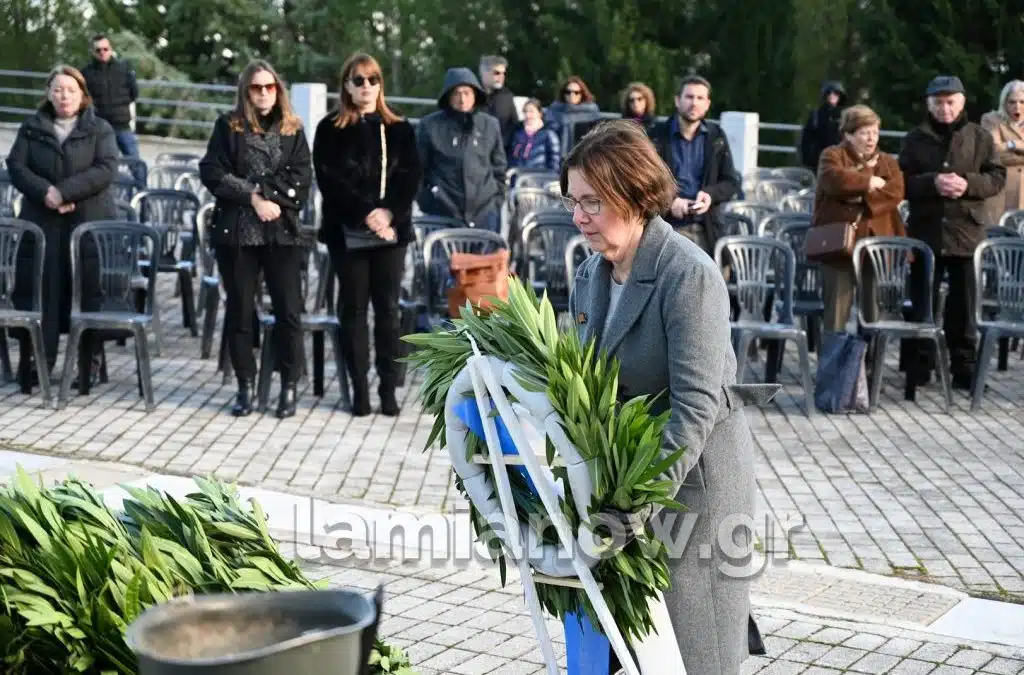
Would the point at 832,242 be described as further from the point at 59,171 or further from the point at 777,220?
the point at 59,171

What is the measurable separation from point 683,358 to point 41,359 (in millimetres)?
7560

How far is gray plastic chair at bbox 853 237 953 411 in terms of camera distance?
37.6 ft

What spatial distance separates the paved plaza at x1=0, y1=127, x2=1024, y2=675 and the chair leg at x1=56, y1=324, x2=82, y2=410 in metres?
0.11

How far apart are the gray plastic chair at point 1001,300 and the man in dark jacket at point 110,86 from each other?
523 inches

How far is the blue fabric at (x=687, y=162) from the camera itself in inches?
476

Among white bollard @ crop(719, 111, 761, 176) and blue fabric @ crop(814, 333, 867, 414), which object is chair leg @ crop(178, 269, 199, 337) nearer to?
blue fabric @ crop(814, 333, 867, 414)

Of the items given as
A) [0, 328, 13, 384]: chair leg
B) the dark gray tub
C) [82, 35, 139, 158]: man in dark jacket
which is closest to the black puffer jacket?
[0, 328, 13, 384]: chair leg

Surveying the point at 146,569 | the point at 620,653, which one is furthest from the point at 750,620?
the point at 146,569

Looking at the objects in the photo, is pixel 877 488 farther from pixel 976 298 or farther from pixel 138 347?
pixel 138 347

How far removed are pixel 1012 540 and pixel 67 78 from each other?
6.89 meters

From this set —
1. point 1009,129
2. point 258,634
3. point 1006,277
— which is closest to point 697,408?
point 258,634

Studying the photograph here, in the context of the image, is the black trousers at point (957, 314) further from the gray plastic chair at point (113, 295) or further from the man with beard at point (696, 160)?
the gray plastic chair at point (113, 295)

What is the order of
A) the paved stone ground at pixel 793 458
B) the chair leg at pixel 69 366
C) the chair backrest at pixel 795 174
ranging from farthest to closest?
the chair backrest at pixel 795 174 → the chair leg at pixel 69 366 → the paved stone ground at pixel 793 458

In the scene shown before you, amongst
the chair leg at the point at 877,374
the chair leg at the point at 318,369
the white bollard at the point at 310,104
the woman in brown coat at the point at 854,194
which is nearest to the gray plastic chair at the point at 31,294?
the chair leg at the point at 318,369
